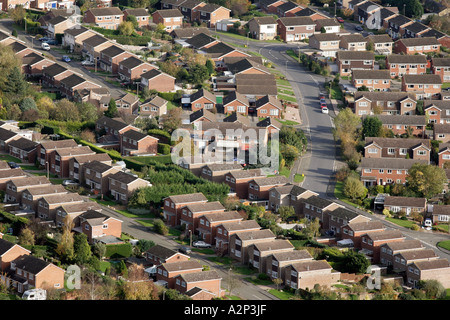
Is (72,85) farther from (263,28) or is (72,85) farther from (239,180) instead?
(263,28)

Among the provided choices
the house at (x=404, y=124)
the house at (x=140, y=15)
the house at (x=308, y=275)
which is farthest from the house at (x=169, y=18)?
the house at (x=308, y=275)

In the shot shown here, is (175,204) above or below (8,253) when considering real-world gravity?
below

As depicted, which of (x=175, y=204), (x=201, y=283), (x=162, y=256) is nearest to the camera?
(x=201, y=283)

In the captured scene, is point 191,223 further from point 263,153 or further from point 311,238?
point 263,153

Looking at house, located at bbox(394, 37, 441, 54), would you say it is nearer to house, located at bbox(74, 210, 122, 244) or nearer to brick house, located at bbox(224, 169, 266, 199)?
brick house, located at bbox(224, 169, 266, 199)

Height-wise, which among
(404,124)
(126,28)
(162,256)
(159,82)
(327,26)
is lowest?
(404,124)

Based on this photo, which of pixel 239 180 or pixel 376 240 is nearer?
pixel 376 240

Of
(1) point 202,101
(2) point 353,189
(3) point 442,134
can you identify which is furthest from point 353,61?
(2) point 353,189
